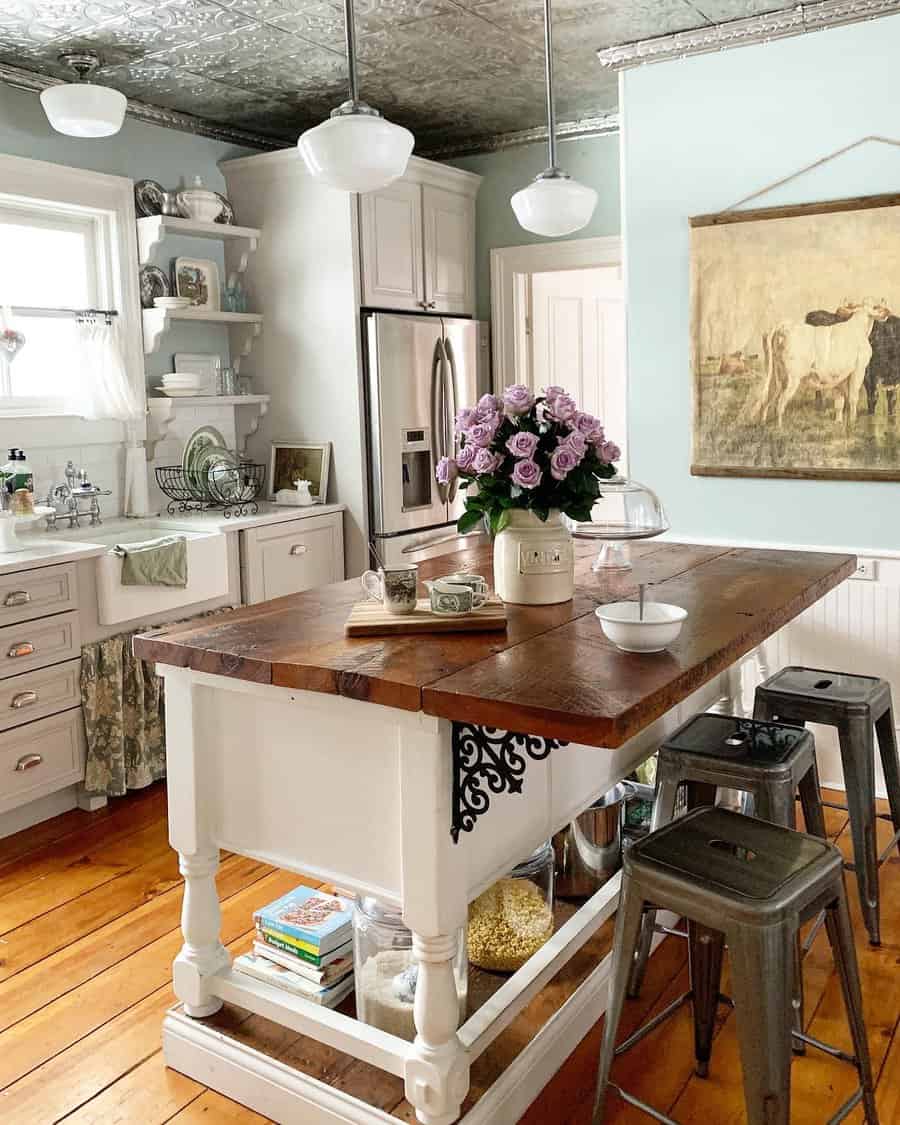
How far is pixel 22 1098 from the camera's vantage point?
2186 mm

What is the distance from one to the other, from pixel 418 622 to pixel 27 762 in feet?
6.23

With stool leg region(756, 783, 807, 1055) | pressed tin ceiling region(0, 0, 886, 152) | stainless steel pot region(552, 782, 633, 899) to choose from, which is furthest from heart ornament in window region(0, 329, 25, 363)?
stool leg region(756, 783, 807, 1055)

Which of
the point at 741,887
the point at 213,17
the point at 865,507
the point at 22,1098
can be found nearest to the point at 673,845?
the point at 741,887

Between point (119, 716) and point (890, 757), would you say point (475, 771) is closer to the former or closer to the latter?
point (890, 757)

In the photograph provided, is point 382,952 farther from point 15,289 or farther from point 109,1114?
point 15,289

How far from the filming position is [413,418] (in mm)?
4871

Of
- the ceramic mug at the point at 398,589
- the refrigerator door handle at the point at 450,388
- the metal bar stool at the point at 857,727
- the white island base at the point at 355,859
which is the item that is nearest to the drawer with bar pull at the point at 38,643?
the white island base at the point at 355,859

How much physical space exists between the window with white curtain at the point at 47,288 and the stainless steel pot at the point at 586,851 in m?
2.67

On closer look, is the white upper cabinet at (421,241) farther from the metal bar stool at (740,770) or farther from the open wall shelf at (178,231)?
the metal bar stool at (740,770)

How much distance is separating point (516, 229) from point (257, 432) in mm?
1590

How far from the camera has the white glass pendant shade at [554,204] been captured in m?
3.06

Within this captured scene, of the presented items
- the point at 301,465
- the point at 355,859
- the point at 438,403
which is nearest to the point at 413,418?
the point at 438,403

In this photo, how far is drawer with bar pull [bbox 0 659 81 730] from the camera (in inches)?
133

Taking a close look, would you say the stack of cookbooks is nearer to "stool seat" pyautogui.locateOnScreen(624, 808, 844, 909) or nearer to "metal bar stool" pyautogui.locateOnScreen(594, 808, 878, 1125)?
"metal bar stool" pyautogui.locateOnScreen(594, 808, 878, 1125)
